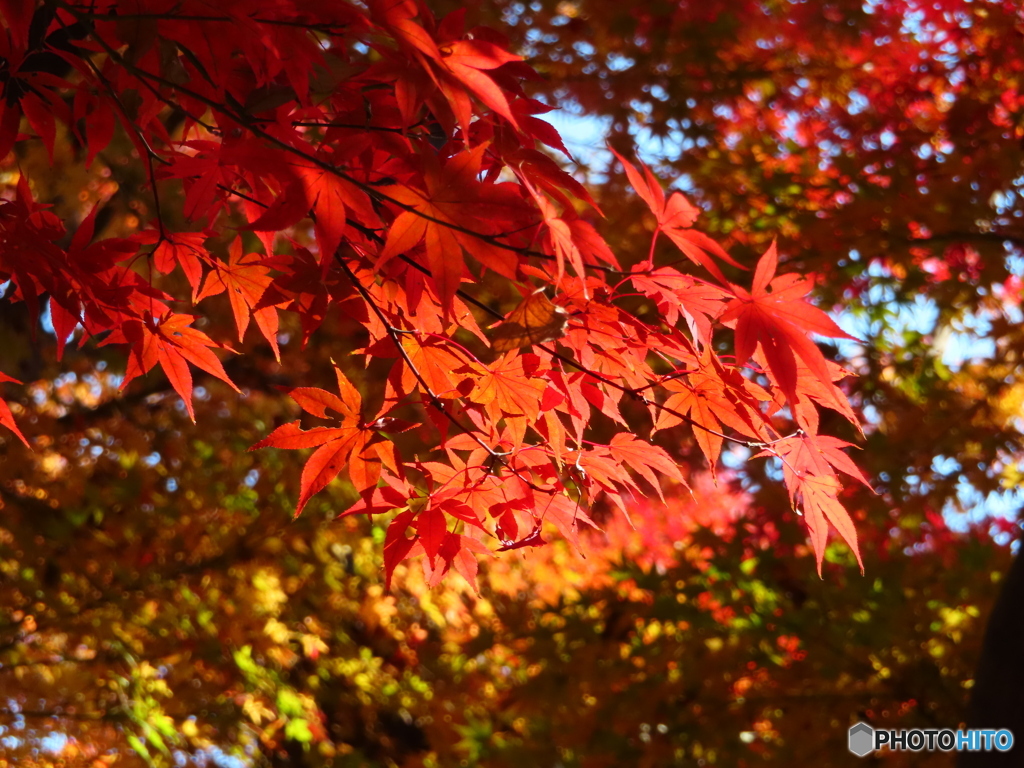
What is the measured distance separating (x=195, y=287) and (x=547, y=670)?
2263mm

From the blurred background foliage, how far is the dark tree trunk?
1.73ft

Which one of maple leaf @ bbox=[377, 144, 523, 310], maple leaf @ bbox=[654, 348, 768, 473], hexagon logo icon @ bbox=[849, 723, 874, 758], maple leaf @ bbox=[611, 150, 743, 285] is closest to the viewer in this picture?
maple leaf @ bbox=[377, 144, 523, 310]

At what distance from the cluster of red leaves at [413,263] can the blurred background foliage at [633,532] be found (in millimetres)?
1057

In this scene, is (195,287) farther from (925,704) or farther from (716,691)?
(925,704)

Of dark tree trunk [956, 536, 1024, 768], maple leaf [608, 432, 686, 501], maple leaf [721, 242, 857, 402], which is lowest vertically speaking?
dark tree trunk [956, 536, 1024, 768]

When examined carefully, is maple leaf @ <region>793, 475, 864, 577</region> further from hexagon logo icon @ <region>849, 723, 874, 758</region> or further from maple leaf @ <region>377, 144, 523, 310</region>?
hexagon logo icon @ <region>849, 723, 874, 758</region>

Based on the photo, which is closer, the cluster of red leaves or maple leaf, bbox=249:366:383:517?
the cluster of red leaves

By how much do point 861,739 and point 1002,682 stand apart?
26.4 inches

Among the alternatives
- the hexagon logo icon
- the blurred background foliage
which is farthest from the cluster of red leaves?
the hexagon logo icon

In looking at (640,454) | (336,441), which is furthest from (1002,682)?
(336,441)

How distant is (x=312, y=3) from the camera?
0.81 m

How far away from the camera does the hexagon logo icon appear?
2.50 meters

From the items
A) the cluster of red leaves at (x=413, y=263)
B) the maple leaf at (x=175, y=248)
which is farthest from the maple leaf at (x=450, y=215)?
the maple leaf at (x=175, y=248)

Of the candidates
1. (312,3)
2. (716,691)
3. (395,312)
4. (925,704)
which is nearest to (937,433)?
(925,704)
